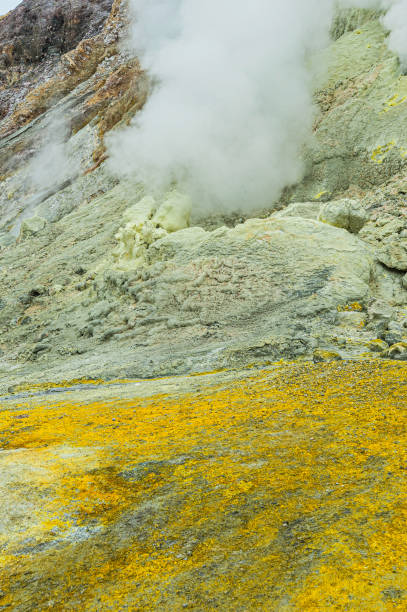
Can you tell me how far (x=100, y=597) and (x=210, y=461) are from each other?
5.39 feet

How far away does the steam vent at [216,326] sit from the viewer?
8.06ft

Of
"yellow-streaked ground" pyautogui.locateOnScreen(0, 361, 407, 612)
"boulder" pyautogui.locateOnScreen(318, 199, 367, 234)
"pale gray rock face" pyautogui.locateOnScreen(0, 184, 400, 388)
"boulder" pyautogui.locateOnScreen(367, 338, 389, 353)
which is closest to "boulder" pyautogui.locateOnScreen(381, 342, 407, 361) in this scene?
"boulder" pyautogui.locateOnScreen(367, 338, 389, 353)

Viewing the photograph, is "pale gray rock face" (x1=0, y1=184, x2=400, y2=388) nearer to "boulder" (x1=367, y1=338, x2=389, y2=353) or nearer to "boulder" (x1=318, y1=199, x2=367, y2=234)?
"boulder" (x1=367, y1=338, x2=389, y2=353)

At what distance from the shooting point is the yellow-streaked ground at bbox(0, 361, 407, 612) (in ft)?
7.05

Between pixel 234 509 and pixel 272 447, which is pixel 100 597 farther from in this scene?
pixel 272 447

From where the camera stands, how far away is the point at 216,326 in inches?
374

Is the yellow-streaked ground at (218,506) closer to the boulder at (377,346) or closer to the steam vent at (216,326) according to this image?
the steam vent at (216,326)

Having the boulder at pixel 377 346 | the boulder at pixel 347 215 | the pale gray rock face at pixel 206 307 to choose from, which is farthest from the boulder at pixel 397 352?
the boulder at pixel 347 215

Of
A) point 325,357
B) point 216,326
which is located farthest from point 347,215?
point 325,357

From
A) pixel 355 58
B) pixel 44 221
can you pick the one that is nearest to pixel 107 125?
pixel 44 221

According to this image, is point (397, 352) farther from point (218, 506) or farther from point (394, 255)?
point (394, 255)

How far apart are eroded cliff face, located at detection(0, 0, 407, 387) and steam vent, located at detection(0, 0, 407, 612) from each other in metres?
0.07

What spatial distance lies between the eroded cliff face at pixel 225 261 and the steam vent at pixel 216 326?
7cm

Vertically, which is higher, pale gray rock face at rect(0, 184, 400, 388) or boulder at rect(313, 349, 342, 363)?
pale gray rock face at rect(0, 184, 400, 388)
